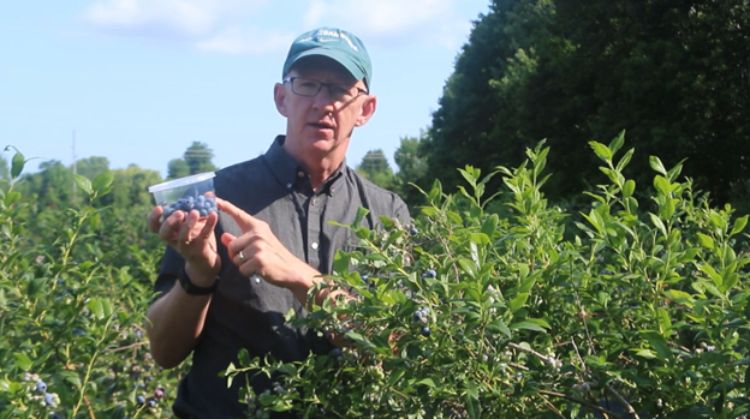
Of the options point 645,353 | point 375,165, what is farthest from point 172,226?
point 375,165

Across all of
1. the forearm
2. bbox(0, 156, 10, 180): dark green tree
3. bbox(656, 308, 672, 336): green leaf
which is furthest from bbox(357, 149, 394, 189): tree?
bbox(656, 308, 672, 336): green leaf

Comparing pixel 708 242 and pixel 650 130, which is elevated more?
pixel 650 130

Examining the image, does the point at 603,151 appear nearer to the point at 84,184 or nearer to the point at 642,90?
the point at 84,184

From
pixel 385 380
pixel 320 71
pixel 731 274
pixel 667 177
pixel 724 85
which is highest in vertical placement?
pixel 724 85

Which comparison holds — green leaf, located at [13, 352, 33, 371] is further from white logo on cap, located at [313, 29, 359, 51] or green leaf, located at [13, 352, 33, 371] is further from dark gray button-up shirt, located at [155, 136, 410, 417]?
white logo on cap, located at [313, 29, 359, 51]

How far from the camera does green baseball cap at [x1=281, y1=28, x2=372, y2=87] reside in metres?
3.22

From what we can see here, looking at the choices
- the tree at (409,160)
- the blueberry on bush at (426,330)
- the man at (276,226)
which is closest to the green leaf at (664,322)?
the blueberry on bush at (426,330)

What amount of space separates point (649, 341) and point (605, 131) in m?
19.6

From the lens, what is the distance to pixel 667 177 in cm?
245

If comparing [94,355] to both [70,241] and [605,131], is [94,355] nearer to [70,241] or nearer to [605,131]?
[70,241]

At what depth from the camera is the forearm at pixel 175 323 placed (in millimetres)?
2932

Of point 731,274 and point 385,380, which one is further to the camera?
point 385,380

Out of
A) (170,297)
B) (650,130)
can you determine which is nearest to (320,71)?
(170,297)

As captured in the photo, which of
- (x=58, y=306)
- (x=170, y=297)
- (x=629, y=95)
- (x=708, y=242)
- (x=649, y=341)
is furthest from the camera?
(x=629, y=95)
